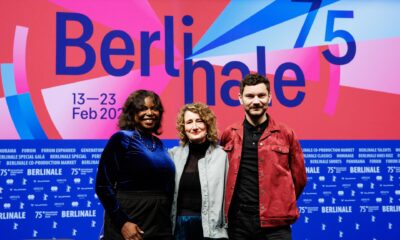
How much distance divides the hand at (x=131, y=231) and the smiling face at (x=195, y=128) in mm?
529

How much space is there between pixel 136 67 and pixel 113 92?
0.87 feet

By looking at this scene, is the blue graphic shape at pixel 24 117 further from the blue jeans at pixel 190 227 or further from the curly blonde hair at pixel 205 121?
the blue jeans at pixel 190 227

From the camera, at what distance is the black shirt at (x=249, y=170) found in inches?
81.0

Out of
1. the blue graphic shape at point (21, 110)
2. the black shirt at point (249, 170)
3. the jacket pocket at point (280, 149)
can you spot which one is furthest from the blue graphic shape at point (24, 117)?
the jacket pocket at point (280, 149)

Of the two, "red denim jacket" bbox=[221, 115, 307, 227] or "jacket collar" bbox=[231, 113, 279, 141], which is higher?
"jacket collar" bbox=[231, 113, 279, 141]

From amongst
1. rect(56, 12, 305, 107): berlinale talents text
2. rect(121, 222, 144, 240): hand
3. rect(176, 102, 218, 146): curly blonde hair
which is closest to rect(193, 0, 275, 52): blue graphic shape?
rect(56, 12, 305, 107): berlinale talents text

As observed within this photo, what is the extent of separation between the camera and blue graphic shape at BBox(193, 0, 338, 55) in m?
3.26

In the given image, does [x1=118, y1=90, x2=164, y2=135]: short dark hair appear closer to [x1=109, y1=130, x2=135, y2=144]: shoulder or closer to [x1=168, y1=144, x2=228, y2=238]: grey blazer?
[x1=109, y1=130, x2=135, y2=144]: shoulder

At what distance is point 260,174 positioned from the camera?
6.73ft

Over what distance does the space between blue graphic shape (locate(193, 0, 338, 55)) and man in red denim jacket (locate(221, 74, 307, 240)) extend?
1194 mm

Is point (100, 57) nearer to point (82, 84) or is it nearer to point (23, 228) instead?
point (82, 84)

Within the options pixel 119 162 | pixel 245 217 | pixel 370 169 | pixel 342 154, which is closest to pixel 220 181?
pixel 245 217

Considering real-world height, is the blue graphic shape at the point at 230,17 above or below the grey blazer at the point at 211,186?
above

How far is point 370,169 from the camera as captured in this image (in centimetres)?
333
